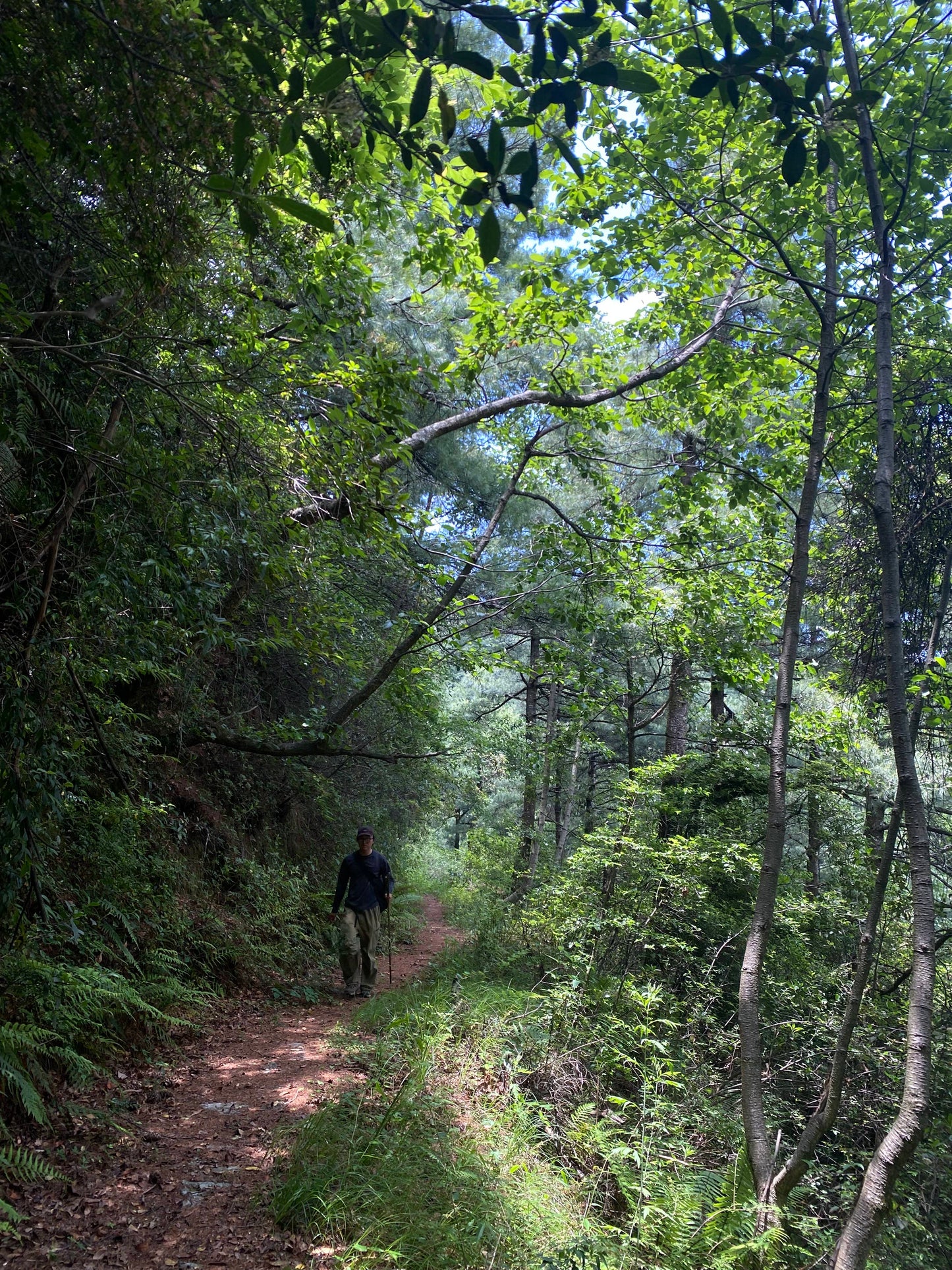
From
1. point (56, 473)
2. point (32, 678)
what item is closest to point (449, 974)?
point (32, 678)

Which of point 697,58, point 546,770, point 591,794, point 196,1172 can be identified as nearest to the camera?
point 697,58

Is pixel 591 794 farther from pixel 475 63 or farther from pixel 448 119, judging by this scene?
pixel 475 63

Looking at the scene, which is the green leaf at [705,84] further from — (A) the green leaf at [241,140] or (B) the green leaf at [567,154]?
(A) the green leaf at [241,140]

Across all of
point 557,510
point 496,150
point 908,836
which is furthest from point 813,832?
point 496,150

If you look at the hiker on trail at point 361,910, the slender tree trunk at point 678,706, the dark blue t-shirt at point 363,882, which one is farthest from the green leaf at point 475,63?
the slender tree trunk at point 678,706

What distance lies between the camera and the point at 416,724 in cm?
1363

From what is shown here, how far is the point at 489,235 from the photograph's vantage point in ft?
6.75

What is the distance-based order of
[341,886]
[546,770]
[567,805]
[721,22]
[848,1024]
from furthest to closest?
[567,805], [546,770], [341,886], [848,1024], [721,22]

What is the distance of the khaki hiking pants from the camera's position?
9.07 meters

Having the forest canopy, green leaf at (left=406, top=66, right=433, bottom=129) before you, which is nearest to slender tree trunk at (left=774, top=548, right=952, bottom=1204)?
the forest canopy

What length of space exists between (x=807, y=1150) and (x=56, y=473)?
540 cm

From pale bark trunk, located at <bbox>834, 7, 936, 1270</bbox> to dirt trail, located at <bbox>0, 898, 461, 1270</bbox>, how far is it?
2.47 m

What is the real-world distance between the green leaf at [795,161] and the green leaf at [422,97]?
103cm

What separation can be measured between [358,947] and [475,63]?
8894 millimetres
